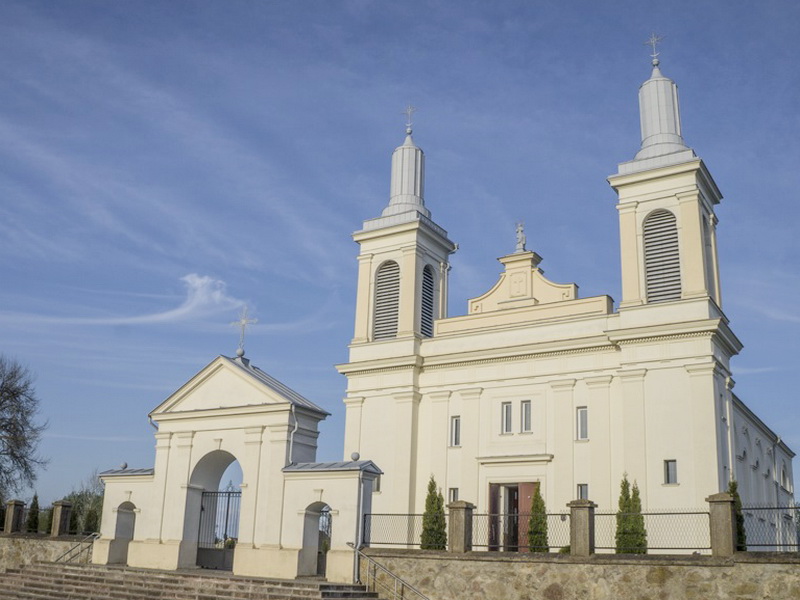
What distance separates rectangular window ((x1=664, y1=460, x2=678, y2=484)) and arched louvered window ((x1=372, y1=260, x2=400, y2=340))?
11589 millimetres

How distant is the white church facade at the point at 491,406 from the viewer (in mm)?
23922

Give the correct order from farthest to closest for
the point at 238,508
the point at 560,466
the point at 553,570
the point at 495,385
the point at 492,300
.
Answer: the point at 492,300
the point at 495,385
the point at 560,466
the point at 238,508
the point at 553,570

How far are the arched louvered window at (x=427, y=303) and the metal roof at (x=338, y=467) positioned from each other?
10.3 m

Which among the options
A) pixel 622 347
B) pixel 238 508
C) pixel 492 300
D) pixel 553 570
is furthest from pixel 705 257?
pixel 238 508

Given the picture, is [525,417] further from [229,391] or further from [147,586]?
[147,586]

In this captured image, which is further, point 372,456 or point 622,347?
Result: point 372,456

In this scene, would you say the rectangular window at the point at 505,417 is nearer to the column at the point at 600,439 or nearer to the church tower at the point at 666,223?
the column at the point at 600,439

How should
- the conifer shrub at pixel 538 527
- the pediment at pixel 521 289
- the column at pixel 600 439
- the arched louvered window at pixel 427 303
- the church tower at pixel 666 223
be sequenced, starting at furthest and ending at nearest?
the arched louvered window at pixel 427 303 → the pediment at pixel 521 289 → the church tower at pixel 666 223 → the column at pixel 600 439 → the conifer shrub at pixel 538 527

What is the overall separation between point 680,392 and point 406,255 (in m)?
12.0

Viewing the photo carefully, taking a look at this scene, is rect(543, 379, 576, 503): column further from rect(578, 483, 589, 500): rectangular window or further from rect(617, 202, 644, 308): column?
rect(617, 202, 644, 308): column

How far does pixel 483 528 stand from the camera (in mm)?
27703

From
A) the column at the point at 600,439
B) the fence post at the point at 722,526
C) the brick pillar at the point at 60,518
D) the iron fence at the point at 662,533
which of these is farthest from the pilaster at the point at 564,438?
the brick pillar at the point at 60,518

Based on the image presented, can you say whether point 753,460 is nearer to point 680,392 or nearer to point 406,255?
point 680,392

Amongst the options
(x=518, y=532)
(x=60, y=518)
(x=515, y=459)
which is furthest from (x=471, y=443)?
(x=60, y=518)
